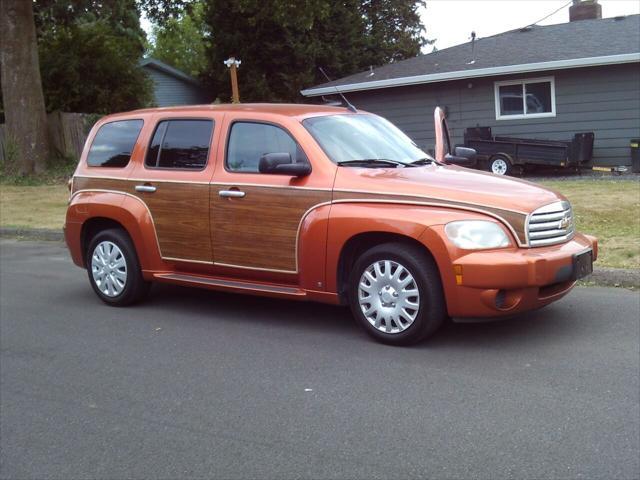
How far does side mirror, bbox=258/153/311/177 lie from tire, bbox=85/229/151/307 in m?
1.88

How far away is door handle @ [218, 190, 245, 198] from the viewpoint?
6547 mm

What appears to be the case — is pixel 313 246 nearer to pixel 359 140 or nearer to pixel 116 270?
pixel 359 140

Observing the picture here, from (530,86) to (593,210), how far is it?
957 centimetres

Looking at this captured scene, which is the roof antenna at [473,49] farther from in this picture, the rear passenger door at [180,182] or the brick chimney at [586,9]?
the rear passenger door at [180,182]

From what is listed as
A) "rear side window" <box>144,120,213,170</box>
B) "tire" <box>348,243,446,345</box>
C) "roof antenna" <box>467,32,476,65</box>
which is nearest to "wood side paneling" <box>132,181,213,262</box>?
"rear side window" <box>144,120,213,170</box>

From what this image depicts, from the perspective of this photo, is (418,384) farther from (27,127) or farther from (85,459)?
(27,127)

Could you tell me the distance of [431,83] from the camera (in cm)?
2172

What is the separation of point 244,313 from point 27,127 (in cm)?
1627

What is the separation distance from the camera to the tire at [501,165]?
19125 millimetres

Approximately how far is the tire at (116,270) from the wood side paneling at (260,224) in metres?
1.06

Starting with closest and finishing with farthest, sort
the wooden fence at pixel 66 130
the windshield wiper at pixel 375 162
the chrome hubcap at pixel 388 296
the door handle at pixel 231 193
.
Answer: the chrome hubcap at pixel 388 296 → the windshield wiper at pixel 375 162 → the door handle at pixel 231 193 → the wooden fence at pixel 66 130

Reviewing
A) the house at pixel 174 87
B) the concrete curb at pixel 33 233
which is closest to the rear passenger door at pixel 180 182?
the concrete curb at pixel 33 233

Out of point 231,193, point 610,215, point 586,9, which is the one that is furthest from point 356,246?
point 586,9

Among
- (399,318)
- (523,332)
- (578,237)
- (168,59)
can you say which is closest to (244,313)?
(399,318)
